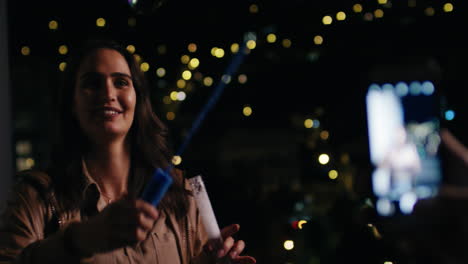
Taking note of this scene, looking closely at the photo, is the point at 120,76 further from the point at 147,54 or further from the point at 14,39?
the point at 147,54

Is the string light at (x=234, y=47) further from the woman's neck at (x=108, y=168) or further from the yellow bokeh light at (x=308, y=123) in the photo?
the woman's neck at (x=108, y=168)

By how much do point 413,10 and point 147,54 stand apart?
7.05 feet

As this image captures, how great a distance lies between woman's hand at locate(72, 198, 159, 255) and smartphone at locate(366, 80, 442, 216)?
5718 mm

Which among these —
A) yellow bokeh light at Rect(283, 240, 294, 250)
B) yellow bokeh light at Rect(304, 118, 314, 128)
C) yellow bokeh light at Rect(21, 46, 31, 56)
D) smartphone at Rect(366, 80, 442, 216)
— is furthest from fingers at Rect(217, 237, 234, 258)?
smartphone at Rect(366, 80, 442, 216)

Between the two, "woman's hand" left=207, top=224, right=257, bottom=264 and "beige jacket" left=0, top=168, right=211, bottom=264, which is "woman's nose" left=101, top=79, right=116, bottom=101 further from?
"woman's hand" left=207, top=224, right=257, bottom=264

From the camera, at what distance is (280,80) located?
6.59m

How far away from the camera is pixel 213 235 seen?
1.37 metres

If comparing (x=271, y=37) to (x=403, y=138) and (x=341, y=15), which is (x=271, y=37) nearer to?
(x=341, y=15)

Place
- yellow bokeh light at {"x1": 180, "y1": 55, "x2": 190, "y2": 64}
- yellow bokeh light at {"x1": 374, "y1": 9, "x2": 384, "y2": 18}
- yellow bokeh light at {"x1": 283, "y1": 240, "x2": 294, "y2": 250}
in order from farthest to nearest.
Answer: yellow bokeh light at {"x1": 180, "y1": 55, "x2": 190, "y2": 64}, yellow bokeh light at {"x1": 374, "y1": 9, "x2": 384, "y2": 18}, yellow bokeh light at {"x1": 283, "y1": 240, "x2": 294, "y2": 250}

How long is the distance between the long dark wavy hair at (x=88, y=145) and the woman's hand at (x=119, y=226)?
0.46m

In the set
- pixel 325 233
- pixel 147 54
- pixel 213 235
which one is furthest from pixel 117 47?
pixel 147 54

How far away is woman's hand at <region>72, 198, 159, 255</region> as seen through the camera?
0.97 metres

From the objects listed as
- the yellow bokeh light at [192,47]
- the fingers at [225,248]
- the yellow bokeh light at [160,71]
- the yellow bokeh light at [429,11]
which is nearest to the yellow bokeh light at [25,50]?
the yellow bokeh light at [160,71]

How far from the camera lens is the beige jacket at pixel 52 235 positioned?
1160 mm
